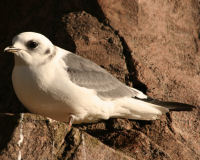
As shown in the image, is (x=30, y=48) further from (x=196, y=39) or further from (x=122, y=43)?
(x=196, y=39)

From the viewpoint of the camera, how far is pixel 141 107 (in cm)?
487

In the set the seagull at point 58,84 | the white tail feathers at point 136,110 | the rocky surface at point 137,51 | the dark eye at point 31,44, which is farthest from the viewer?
the rocky surface at point 137,51

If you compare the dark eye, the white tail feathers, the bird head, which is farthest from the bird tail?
the dark eye

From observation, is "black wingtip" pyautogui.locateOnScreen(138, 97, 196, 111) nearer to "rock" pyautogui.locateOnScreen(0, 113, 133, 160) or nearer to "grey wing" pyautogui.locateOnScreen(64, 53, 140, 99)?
"grey wing" pyautogui.locateOnScreen(64, 53, 140, 99)

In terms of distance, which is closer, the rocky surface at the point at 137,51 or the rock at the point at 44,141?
the rock at the point at 44,141

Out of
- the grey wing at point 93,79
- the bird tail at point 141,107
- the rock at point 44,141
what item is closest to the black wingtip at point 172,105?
the bird tail at point 141,107

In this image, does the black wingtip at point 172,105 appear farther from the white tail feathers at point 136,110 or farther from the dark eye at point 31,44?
the dark eye at point 31,44

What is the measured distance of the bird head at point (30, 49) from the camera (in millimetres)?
4176

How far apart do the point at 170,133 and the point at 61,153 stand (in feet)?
5.96

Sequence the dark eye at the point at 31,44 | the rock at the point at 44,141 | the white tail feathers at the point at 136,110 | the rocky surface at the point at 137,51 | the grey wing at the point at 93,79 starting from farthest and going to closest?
the rocky surface at the point at 137,51
the white tail feathers at the point at 136,110
the grey wing at the point at 93,79
the dark eye at the point at 31,44
the rock at the point at 44,141

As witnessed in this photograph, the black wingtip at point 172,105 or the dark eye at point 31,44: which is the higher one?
the dark eye at point 31,44

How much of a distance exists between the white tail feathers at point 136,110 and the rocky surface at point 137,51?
173 millimetres

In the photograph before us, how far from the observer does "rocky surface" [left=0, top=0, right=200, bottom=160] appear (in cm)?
497

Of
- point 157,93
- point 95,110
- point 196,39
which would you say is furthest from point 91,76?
point 196,39
